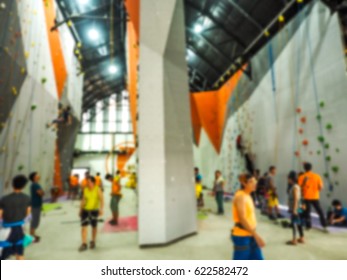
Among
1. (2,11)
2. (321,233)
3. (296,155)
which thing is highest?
(2,11)

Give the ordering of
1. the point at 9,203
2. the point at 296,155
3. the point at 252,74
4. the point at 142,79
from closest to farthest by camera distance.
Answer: the point at 9,203 < the point at 142,79 < the point at 296,155 < the point at 252,74

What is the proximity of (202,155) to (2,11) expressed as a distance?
1098 centimetres

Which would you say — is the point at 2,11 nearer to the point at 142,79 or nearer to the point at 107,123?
the point at 142,79

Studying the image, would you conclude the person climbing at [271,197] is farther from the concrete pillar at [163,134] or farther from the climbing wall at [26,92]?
the climbing wall at [26,92]

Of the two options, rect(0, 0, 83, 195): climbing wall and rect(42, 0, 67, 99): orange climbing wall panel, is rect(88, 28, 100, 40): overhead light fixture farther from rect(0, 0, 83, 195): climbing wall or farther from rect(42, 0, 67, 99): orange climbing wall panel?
rect(0, 0, 83, 195): climbing wall

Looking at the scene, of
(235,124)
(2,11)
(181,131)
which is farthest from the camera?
(235,124)

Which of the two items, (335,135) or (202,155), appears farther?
(202,155)

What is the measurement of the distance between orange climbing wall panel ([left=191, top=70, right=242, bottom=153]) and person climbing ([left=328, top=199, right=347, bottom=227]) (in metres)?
7.03

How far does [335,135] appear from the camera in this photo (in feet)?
16.6

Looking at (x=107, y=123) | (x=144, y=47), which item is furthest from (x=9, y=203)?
(x=107, y=123)

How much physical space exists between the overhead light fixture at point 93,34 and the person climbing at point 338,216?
1179 centimetres

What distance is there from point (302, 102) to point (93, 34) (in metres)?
10.2

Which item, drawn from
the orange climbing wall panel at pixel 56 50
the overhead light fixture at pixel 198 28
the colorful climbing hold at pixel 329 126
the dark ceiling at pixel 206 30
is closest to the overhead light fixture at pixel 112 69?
the dark ceiling at pixel 206 30

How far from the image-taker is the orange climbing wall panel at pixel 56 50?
26.6ft
